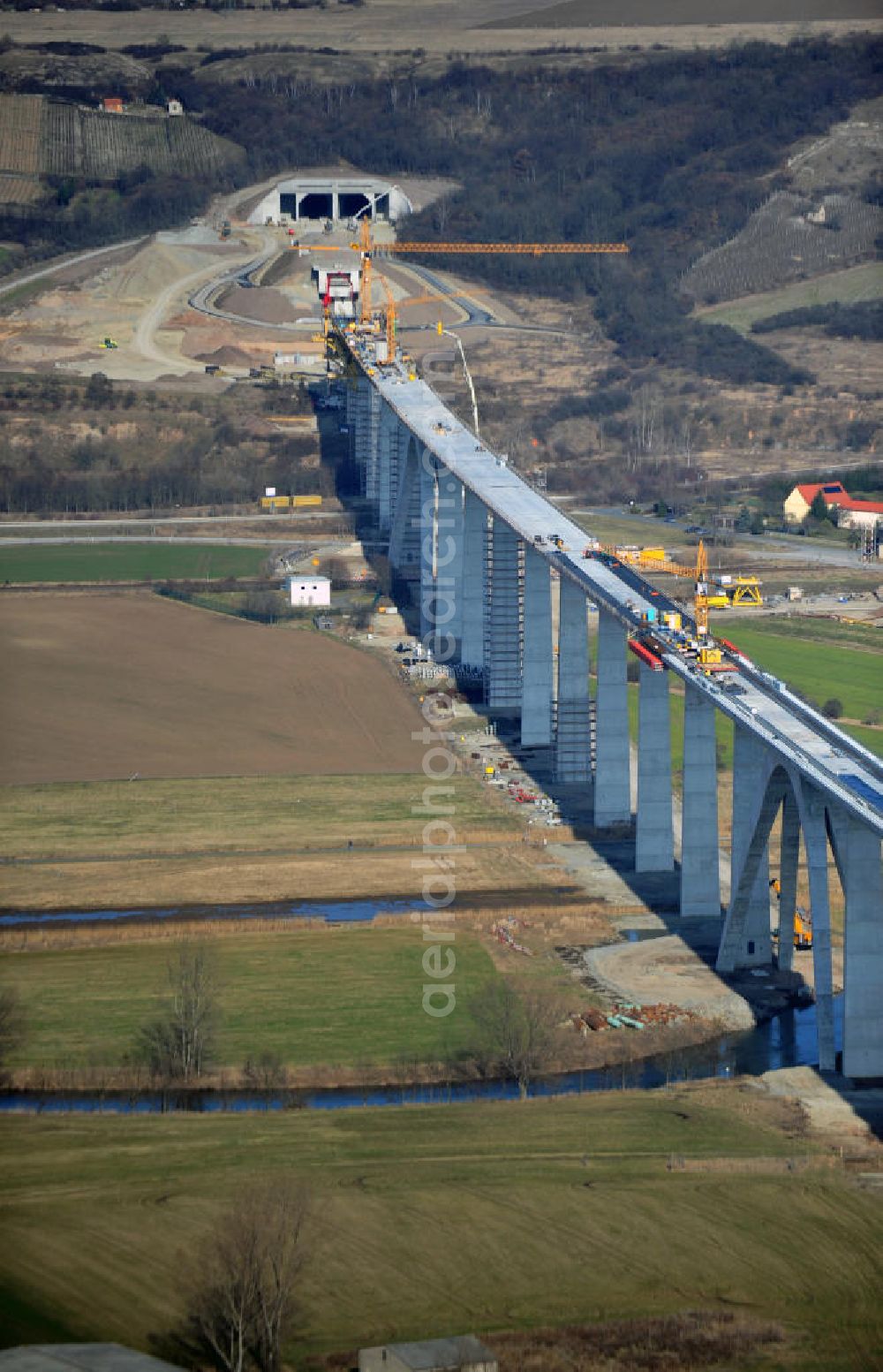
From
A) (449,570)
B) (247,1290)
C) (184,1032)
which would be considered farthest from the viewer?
(449,570)

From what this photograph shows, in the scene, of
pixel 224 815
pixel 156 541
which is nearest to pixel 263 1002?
pixel 224 815

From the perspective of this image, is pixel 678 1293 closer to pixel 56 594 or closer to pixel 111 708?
pixel 111 708

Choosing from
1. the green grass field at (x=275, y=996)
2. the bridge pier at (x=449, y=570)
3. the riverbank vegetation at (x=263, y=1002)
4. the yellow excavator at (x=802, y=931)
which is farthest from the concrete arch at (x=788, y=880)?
the bridge pier at (x=449, y=570)

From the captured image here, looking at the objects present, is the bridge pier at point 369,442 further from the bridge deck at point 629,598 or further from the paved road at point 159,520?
the paved road at point 159,520

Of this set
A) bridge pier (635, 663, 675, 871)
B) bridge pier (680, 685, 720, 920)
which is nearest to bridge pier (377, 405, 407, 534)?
bridge pier (635, 663, 675, 871)

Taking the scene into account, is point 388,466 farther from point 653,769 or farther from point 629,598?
point 653,769

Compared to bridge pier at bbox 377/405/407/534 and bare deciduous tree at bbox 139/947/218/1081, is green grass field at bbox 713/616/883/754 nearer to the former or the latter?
bridge pier at bbox 377/405/407/534

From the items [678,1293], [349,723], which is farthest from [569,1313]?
[349,723]
